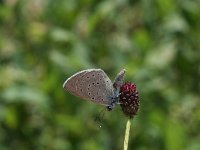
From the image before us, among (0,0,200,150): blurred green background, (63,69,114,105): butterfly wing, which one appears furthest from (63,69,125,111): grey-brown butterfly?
(0,0,200,150): blurred green background

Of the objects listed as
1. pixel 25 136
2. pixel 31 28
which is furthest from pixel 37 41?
pixel 25 136

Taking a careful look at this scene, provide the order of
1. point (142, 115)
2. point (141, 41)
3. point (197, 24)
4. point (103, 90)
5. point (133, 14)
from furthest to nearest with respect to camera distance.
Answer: point (133, 14) < point (197, 24) < point (141, 41) < point (142, 115) < point (103, 90)

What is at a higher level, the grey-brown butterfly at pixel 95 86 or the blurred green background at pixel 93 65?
the blurred green background at pixel 93 65

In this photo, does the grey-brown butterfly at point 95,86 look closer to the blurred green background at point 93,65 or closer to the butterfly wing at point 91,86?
the butterfly wing at point 91,86

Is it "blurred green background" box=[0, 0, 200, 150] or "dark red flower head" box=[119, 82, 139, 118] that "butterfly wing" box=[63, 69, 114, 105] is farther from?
"blurred green background" box=[0, 0, 200, 150]

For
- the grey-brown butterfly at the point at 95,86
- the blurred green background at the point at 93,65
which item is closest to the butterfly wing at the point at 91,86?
the grey-brown butterfly at the point at 95,86

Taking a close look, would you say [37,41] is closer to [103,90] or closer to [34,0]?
[34,0]

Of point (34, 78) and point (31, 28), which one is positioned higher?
point (31, 28)
